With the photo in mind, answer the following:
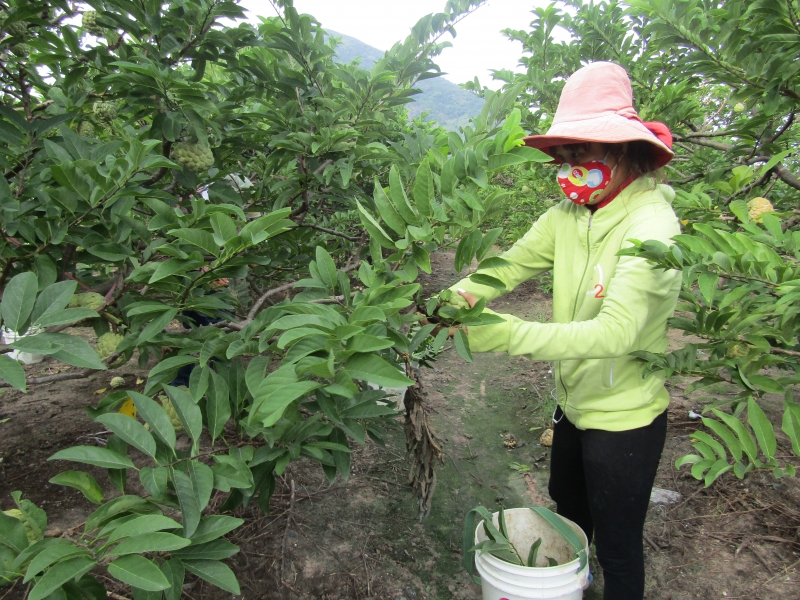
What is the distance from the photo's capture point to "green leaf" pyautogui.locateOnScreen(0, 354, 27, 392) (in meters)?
0.76

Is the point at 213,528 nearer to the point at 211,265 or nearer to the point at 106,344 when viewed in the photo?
the point at 211,265

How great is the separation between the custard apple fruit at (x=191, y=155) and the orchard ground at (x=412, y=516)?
0.79 metres

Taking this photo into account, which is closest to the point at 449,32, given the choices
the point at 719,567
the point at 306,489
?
the point at 306,489

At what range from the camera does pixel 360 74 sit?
5.55 ft

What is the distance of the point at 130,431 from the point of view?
2.96ft

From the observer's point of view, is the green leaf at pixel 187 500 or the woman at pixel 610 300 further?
the woman at pixel 610 300

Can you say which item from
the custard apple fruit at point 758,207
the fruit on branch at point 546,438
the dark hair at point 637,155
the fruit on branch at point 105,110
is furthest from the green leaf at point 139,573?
the fruit on branch at point 546,438

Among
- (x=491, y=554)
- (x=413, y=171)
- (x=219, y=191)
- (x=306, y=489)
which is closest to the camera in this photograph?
(x=413, y=171)

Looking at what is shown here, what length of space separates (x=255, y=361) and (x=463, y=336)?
1.36 ft

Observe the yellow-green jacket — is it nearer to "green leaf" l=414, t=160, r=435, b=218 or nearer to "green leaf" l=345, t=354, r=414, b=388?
"green leaf" l=414, t=160, r=435, b=218

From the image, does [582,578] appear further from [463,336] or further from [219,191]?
[219,191]

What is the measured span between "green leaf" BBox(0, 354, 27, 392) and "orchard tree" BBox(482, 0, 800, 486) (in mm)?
1104

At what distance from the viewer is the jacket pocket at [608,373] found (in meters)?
1.39

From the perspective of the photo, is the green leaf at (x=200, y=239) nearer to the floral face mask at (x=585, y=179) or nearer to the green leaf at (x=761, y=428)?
the floral face mask at (x=585, y=179)
